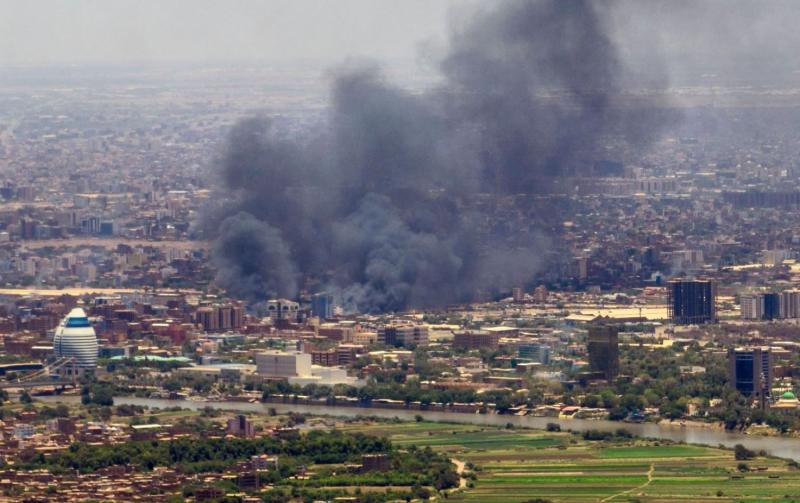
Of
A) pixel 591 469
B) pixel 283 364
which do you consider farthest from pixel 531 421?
pixel 283 364

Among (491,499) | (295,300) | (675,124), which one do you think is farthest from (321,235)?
(491,499)

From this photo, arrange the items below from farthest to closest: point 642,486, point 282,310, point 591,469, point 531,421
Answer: point 282,310
point 531,421
point 591,469
point 642,486

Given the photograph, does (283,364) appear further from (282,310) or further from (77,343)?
(282,310)

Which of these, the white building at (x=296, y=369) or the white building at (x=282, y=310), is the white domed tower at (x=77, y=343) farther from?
the white building at (x=282, y=310)

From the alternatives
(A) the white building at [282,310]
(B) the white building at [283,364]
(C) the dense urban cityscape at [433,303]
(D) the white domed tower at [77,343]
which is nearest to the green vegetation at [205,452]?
(C) the dense urban cityscape at [433,303]

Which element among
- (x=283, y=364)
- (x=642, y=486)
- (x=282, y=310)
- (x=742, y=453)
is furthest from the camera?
(x=282, y=310)

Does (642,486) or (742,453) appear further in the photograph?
(742,453)

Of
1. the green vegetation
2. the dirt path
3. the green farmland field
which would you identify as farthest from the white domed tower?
the dirt path
